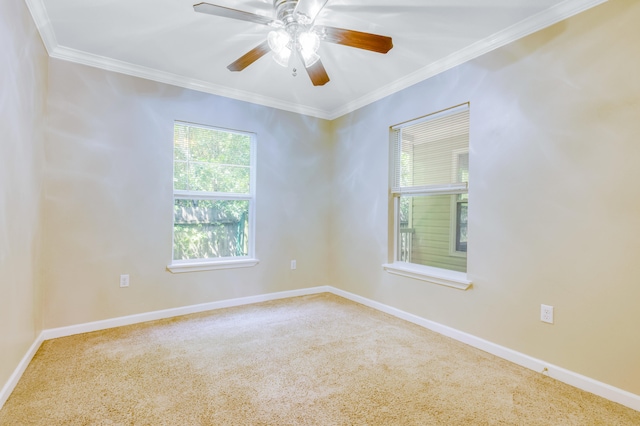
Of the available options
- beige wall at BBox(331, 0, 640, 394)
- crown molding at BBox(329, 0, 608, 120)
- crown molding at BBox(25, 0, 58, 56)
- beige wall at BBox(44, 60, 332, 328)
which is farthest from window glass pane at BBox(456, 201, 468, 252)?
crown molding at BBox(25, 0, 58, 56)

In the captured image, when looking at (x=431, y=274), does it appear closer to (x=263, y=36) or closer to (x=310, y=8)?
(x=310, y=8)

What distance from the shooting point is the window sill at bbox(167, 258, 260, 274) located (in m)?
3.23

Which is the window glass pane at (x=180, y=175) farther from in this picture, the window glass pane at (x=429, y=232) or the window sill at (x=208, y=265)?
the window glass pane at (x=429, y=232)

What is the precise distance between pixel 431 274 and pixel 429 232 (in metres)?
0.55

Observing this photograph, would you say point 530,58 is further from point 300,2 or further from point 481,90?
point 300,2

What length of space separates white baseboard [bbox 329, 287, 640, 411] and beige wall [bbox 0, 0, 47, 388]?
297cm

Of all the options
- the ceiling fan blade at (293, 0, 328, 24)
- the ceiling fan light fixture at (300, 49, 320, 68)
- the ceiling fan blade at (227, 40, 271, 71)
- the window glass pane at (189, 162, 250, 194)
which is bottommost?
the window glass pane at (189, 162, 250, 194)

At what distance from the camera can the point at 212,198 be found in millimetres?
3488

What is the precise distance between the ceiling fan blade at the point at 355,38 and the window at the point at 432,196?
4.05 ft

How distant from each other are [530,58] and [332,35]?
4.80ft

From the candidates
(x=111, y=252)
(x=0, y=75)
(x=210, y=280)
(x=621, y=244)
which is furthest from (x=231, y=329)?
(x=621, y=244)

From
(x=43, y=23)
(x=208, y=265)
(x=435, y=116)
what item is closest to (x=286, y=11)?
(x=435, y=116)

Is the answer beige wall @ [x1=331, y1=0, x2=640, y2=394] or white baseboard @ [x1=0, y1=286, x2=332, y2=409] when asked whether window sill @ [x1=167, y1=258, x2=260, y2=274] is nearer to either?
white baseboard @ [x1=0, y1=286, x2=332, y2=409]

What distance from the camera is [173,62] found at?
2.85 m
